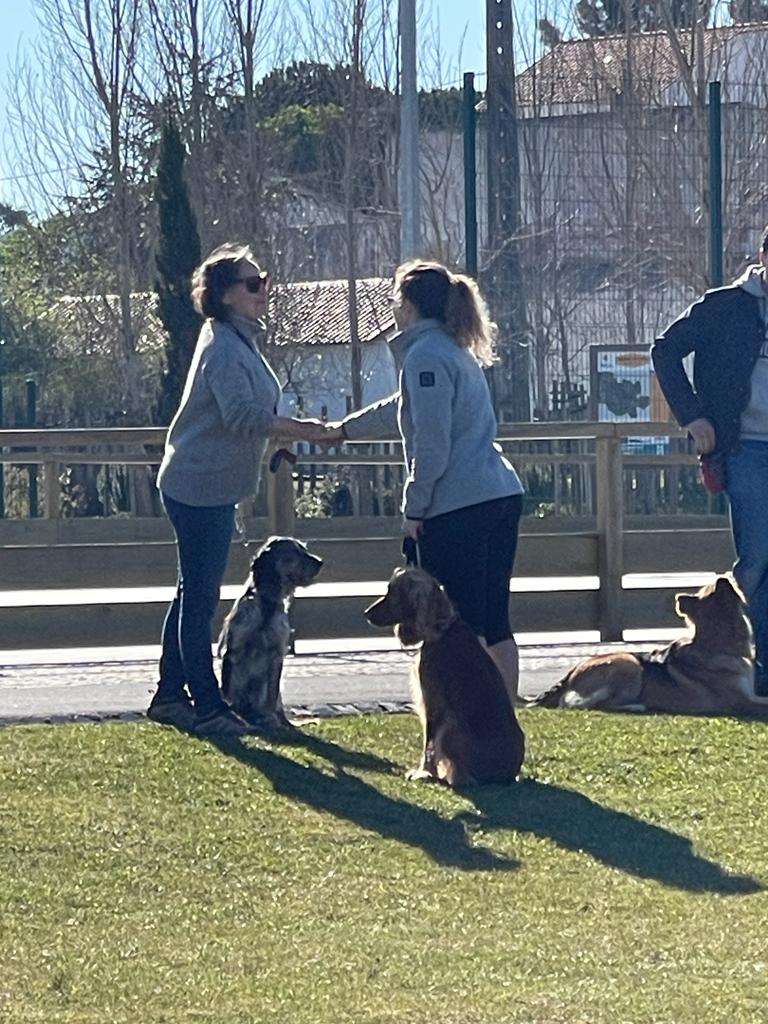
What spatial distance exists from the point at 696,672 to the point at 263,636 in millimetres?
1962

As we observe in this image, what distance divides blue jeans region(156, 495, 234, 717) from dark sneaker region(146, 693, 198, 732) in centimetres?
8

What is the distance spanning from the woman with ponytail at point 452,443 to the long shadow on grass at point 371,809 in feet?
2.88

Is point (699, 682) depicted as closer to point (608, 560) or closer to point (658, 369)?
point (658, 369)

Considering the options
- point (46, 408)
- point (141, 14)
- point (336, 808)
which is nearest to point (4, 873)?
point (336, 808)

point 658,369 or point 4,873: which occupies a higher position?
point 658,369

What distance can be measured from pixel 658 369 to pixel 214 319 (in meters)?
2.01

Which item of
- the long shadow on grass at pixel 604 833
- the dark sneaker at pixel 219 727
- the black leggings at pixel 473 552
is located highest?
the black leggings at pixel 473 552

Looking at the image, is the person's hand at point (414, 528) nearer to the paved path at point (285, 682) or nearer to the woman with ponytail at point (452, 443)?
the woman with ponytail at point (452, 443)

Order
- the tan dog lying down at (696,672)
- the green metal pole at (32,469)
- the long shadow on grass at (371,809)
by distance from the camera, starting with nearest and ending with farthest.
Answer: the long shadow on grass at (371,809)
the tan dog lying down at (696,672)
the green metal pole at (32,469)

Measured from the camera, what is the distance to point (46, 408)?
37375 mm

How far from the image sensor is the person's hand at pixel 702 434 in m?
8.27

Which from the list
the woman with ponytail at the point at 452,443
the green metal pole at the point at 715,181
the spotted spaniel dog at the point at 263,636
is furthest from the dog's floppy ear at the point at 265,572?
the green metal pole at the point at 715,181

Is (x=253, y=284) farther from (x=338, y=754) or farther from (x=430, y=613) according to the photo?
(x=338, y=754)

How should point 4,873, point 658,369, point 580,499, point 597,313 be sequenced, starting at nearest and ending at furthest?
point 4,873 → point 658,369 → point 580,499 → point 597,313
